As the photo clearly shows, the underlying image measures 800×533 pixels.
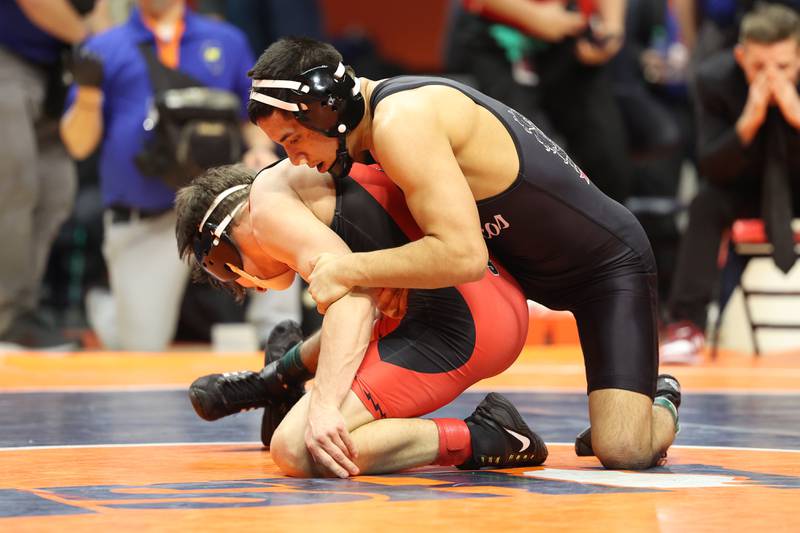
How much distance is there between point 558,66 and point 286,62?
4.78 m

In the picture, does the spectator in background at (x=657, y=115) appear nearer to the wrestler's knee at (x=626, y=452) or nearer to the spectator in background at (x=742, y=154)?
the spectator in background at (x=742, y=154)

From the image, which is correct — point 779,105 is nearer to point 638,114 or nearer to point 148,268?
point 638,114

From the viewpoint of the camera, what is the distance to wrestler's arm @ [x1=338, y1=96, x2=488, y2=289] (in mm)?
3303

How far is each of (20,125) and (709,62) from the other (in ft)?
11.5

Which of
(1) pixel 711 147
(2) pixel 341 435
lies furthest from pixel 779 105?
(2) pixel 341 435

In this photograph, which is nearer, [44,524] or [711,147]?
[44,524]

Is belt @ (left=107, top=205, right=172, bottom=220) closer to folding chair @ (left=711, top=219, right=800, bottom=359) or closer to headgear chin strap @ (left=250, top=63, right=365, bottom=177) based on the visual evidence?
folding chair @ (left=711, top=219, right=800, bottom=359)

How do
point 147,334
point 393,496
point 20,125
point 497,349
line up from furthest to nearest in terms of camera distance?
point 147,334 → point 20,125 → point 497,349 → point 393,496

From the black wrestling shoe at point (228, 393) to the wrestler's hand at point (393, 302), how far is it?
0.57 m

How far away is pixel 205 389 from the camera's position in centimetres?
402

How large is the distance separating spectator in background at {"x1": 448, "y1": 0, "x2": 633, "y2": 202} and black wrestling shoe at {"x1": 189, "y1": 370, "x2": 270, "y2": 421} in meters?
4.00

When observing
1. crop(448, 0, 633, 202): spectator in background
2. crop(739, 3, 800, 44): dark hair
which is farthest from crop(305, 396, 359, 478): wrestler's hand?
crop(448, 0, 633, 202): spectator in background

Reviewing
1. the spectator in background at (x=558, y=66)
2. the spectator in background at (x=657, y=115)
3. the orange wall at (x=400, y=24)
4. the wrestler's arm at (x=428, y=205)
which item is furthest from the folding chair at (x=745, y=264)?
the orange wall at (x=400, y=24)

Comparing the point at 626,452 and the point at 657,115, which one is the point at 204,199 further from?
the point at 657,115
